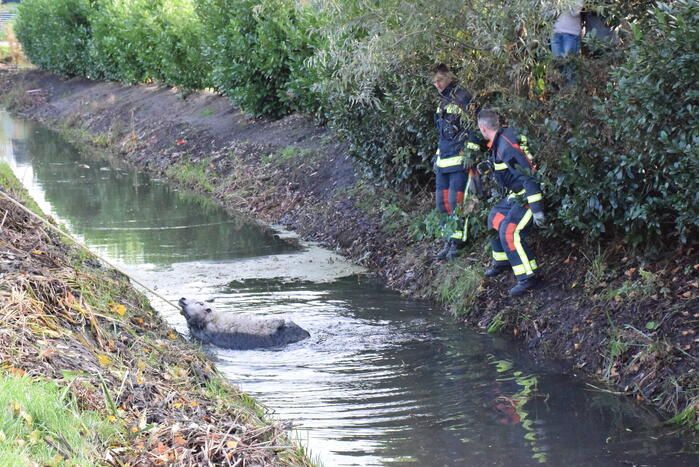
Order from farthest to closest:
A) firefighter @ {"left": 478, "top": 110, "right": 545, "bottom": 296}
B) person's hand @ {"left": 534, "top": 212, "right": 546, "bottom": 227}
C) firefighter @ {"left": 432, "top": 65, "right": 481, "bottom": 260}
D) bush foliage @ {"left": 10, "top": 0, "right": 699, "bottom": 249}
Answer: firefighter @ {"left": 432, "top": 65, "right": 481, "bottom": 260} < firefighter @ {"left": 478, "top": 110, "right": 545, "bottom": 296} < person's hand @ {"left": 534, "top": 212, "right": 546, "bottom": 227} < bush foliage @ {"left": 10, "top": 0, "right": 699, "bottom": 249}

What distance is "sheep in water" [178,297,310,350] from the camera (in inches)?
324

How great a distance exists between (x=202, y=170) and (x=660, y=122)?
12473 mm

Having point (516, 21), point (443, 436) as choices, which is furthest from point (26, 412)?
point (516, 21)

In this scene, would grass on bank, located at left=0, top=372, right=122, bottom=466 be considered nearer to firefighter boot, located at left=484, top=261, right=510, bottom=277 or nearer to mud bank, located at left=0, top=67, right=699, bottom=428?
mud bank, located at left=0, top=67, right=699, bottom=428

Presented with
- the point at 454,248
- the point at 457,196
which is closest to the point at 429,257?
the point at 454,248

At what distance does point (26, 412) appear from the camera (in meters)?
4.56

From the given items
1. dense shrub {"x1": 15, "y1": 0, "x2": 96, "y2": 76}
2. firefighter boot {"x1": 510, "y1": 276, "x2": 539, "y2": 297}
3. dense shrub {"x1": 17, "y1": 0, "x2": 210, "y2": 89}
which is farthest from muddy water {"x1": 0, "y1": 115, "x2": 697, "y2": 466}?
dense shrub {"x1": 15, "y1": 0, "x2": 96, "y2": 76}

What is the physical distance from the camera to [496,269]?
8977 mm

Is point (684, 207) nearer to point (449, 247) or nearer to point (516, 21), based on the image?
point (516, 21)

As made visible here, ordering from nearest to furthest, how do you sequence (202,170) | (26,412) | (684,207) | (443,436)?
1. (26,412)
2. (443,436)
3. (684,207)
4. (202,170)

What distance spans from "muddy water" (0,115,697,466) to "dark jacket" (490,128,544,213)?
140 cm

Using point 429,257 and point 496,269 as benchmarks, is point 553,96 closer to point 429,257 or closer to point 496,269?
point 496,269

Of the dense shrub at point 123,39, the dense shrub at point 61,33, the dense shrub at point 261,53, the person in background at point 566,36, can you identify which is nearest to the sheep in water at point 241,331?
the person in background at point 566,36

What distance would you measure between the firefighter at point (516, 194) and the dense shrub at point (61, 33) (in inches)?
1027
